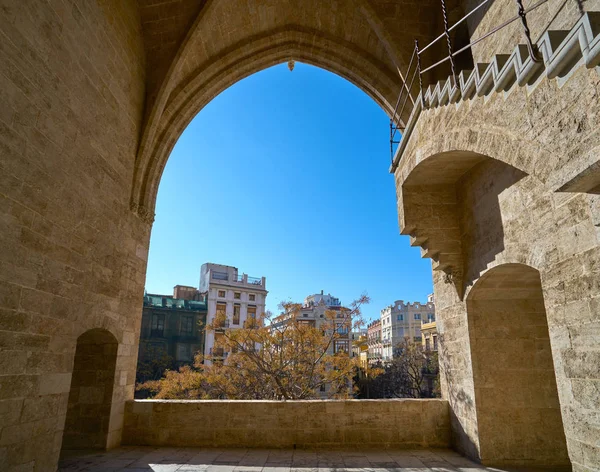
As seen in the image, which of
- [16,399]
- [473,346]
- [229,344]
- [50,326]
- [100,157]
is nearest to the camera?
[16,399]

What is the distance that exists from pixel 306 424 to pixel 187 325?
80.3 feet

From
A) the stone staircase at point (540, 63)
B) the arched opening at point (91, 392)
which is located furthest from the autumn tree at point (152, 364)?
the stone staircase at point (540, 63)

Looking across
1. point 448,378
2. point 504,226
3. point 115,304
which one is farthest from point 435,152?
point 115,304

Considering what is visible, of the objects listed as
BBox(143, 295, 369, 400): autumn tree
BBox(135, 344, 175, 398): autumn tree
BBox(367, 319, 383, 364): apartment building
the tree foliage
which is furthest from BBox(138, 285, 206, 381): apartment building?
BBox(367, 319, 383, 364): apartment building

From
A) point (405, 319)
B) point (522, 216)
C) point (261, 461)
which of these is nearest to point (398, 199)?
point (522, 216)

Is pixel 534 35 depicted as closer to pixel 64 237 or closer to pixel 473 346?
pixel 473 346

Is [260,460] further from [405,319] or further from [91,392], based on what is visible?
[405,319]

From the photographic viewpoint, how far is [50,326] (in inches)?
165

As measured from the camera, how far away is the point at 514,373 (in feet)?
15.6

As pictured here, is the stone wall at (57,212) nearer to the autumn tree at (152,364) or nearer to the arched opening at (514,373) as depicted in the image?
the arched opening at (514,373)

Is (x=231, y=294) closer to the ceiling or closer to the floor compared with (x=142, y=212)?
closer to the ceiling

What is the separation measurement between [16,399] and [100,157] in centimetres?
319

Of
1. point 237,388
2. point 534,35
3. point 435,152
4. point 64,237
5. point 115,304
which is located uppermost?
point 534,35

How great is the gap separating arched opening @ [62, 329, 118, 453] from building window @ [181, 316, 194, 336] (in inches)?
916
